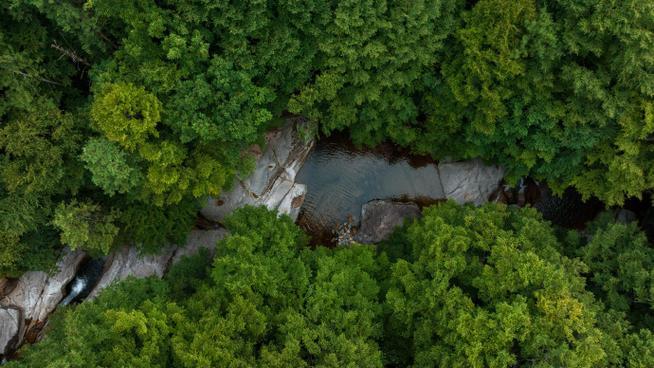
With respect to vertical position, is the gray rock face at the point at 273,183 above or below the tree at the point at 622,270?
above

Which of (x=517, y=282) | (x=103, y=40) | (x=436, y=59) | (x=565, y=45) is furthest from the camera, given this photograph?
(x=436, y=59)

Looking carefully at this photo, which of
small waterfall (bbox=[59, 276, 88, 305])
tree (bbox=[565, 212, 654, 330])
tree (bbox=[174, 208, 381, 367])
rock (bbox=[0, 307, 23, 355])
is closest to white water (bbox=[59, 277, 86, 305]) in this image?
small waterfall (bbox=[59, 276, 88, 305])

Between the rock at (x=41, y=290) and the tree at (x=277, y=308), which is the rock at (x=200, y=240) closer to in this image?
the rock at (x=41, y=290)

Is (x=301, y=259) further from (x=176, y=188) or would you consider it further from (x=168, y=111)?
(x=168, y=111)

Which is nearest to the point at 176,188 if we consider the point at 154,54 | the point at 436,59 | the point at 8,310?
the point at 154,54

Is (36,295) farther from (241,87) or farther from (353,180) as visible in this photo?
(353,180)

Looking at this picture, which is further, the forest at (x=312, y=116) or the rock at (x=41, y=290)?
the rock at (x=41, y=290)

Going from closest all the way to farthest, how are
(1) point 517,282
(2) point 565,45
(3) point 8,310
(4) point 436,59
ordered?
(1) point 517,282, (2) point 565,45, (4) point 436,59, (3) point 8,310

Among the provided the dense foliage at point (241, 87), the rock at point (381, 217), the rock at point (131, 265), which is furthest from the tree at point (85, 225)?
the rock at point (381, 217)
